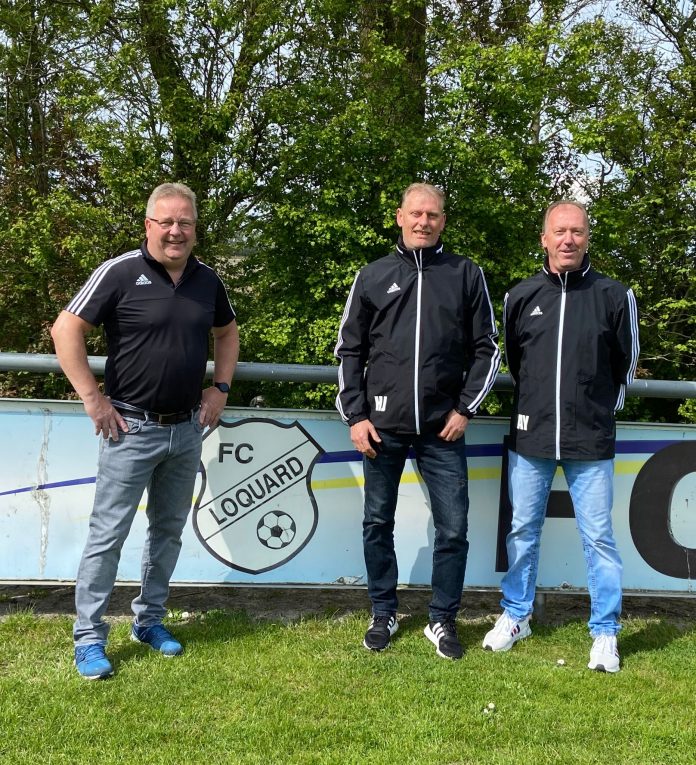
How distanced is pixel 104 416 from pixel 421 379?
1.45 metres

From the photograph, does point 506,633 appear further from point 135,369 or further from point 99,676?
point 135,369

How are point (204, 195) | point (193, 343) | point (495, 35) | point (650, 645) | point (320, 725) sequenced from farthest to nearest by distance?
1. point (495, 35)
2. point (204, 195)
3. point (650, 645)
4. point (193, 343)
5. point (320, 725)

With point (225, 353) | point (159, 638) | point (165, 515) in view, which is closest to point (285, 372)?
point (225, 353)

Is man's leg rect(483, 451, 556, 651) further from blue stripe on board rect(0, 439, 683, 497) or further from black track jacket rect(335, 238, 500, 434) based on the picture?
black track jacket rect(335, 238, 500, 434)

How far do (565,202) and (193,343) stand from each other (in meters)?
1.94

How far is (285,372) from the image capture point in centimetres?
399

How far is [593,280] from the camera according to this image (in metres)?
3.59

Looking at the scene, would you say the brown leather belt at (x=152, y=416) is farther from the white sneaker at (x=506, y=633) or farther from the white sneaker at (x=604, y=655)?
the white sneaker at (x=604, y=655)

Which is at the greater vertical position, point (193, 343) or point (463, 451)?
point (193, 343)

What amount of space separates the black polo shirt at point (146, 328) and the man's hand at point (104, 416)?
90 millimetres

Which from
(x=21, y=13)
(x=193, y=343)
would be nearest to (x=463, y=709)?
(x=193, y=343)

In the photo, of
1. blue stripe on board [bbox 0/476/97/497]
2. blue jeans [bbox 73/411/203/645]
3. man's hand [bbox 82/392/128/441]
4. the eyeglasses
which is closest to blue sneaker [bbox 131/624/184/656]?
blue jeans [bbox 73/411/203/645]

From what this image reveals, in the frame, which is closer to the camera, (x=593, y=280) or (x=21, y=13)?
(x=593, y=280)

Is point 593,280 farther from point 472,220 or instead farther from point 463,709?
point 472,220
